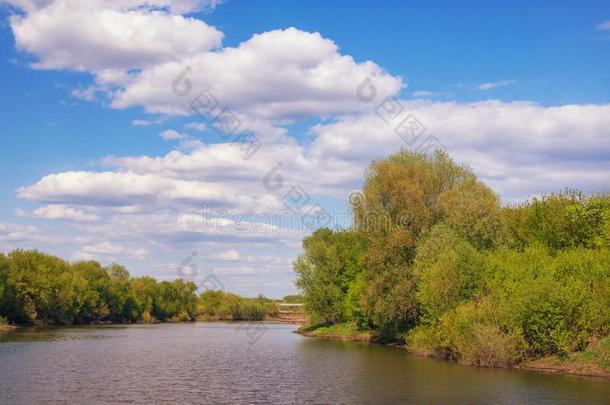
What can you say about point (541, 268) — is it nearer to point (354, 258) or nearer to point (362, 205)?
point (362, 205)

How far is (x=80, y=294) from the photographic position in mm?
127250

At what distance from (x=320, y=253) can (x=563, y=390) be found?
60.3 metres

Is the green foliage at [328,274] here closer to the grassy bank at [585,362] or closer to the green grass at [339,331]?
the green grass at [339,331]

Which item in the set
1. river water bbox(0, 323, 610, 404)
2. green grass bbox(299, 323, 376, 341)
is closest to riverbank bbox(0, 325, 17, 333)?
river water bbox(0, 323, 610, 404)

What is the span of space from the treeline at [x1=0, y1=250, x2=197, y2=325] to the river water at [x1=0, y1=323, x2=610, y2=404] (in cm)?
4849

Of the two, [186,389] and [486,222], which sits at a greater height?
[486,222]

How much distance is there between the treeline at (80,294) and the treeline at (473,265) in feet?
205

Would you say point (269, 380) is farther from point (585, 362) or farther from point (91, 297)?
point (91, 297)

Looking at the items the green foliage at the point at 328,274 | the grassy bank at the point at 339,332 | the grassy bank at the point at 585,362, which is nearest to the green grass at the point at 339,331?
the grassy bank at the point at 339,332

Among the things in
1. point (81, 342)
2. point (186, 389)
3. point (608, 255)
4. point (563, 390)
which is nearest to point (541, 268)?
point (608, 255)

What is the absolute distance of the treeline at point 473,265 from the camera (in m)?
47.1

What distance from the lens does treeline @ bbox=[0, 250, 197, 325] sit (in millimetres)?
107062

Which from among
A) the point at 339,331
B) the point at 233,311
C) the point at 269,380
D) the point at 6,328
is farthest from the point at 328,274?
the point at 233,311

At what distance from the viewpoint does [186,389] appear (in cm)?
3775
